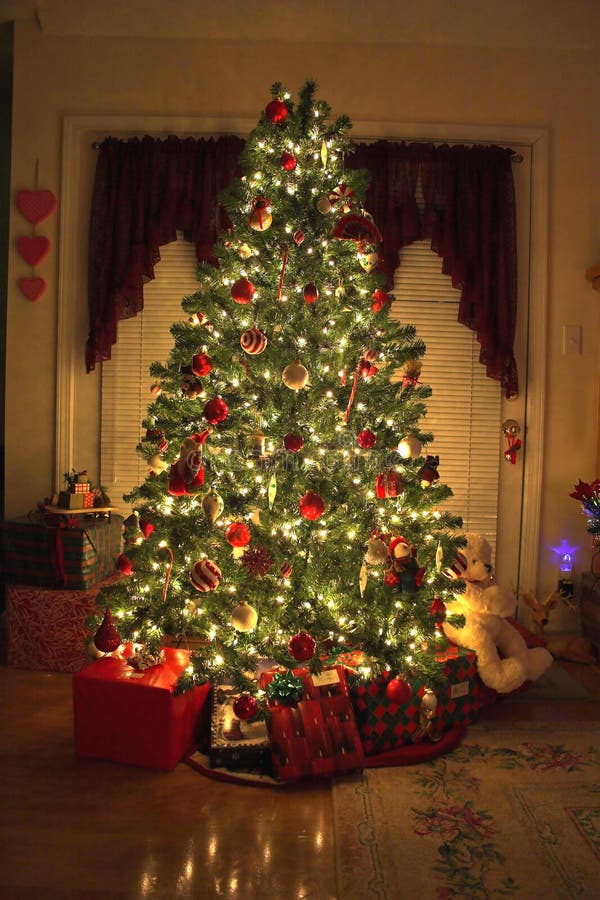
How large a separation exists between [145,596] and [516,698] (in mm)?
1598

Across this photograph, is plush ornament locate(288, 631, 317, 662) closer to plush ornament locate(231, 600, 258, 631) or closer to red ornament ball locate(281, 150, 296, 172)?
plush ornament locate(231, 600, 258, 631)

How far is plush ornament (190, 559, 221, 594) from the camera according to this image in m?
2.24

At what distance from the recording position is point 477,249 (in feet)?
12.1

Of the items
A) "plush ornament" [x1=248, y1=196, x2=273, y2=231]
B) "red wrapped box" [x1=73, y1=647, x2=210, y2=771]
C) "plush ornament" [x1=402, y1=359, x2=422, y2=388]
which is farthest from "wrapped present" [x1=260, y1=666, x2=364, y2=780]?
"plush ornament" [x1=248, y1=196, x2=273, y2=231]

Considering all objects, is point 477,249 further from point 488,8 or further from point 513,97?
point 488,8

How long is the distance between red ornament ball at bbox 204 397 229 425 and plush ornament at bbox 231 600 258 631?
604mm

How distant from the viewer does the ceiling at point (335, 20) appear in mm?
3578

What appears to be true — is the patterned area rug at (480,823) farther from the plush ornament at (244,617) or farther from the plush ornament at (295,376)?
the plush ornament at (295,376)

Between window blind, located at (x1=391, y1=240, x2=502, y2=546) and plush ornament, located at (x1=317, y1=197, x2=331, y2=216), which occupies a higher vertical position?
plush ornament, located at (x1=317, y1=197, x2=331, y2=216)

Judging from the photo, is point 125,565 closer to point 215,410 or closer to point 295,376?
point 215,410

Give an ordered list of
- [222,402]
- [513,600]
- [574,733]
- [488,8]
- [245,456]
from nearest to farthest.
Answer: [222,402] → [245,456] → [574,733] → [513,600] → [488,8]

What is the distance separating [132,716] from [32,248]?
2.45 metres

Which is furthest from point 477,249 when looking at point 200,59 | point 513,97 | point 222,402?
point 222,402

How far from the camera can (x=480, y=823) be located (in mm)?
2072
